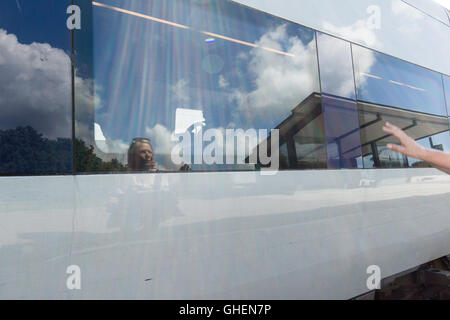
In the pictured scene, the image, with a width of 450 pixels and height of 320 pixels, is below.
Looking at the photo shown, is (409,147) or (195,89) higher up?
(195,89)

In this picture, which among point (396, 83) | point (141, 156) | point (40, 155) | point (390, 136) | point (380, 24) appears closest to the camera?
point (40, 155)

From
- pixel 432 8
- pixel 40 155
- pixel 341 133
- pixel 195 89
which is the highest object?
pixel 432 8

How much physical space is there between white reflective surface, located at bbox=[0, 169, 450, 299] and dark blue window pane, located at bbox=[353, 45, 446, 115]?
78cm

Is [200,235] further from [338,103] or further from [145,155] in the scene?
[338,103]

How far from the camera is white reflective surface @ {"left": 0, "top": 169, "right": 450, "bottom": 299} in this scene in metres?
1.45

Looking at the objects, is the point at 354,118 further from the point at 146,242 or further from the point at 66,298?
the point at 66,298

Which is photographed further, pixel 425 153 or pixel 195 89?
pixel 195 89

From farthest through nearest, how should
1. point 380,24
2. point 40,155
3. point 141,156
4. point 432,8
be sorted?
point 432,8
point 380,24
point 141,156
point 40,155

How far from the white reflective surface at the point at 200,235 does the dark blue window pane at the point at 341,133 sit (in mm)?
114

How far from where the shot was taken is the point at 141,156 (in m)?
1.75

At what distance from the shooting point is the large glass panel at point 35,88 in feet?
4.83

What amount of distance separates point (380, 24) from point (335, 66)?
0.87m

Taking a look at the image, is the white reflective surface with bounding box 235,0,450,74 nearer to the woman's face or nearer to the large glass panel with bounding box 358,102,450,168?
the large glass panel with bounding box 358,102,450,168

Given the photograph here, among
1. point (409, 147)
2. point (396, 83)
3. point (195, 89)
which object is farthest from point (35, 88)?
point (396, 83)
